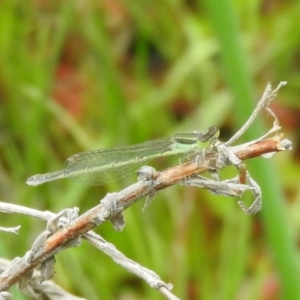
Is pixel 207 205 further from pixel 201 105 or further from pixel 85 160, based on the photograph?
pixel 85 160

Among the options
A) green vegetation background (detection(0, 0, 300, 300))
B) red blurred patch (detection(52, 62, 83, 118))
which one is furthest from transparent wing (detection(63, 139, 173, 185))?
red blurred patch (detection(52, 62, 83, 118))

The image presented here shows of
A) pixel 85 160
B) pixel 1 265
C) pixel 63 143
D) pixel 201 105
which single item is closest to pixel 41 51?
pixel 63 143

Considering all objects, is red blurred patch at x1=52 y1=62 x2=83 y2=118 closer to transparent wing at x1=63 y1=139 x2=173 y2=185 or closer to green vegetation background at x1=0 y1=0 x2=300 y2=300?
green vegetation background at x1=0 y1=0 x2=300 y2=300

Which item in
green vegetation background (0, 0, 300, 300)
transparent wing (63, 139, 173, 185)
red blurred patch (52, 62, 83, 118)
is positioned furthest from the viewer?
red blurred patch (52, 62, 83, 118)

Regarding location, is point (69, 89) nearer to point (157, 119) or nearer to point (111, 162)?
point (157, 119)

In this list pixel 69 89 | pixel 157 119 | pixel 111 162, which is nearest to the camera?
pixel 111 162

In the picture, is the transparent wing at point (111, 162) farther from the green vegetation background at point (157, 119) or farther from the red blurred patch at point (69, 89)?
the red blurred patch at point (69, 89)

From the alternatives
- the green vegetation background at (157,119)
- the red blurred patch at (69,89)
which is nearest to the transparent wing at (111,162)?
the green vegetation background at (157,119)

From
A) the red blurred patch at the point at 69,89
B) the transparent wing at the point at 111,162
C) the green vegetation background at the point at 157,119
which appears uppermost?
the red blurred patch at the point at 69,89

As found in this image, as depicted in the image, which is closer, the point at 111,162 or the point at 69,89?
the point at 111,162

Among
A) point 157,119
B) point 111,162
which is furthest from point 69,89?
point 111,162
